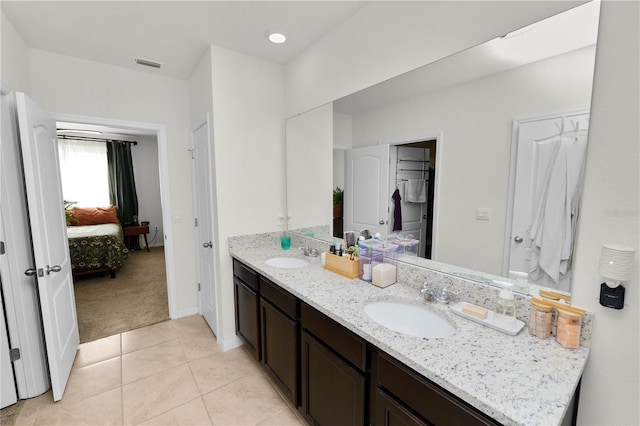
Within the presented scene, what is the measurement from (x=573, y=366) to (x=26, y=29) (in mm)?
3646

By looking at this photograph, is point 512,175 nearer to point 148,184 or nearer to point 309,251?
point 309,251

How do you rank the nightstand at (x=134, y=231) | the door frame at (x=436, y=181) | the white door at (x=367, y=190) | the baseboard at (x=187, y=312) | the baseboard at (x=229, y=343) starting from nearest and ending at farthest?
1. the door frame at (x=436, y=181)
2. the white door at (x=367, y=190)
3. the baseboard at (x=229, y=343)
4. the baseboard at (x=187, y=312)
5. the nightstand at (x=134, y=231)

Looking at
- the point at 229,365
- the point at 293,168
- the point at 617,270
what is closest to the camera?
the point at 617,270

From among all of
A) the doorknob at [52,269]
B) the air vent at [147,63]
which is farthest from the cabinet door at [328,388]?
the air vent at [147,63]

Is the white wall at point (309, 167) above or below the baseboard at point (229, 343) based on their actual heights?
above

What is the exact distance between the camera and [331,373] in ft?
4.54

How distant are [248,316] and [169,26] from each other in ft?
7.40

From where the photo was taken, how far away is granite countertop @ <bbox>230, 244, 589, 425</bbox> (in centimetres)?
77

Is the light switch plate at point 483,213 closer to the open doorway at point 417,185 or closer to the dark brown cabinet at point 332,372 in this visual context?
the open doorway at point 417,185

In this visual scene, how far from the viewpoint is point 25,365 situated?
6.17 ft

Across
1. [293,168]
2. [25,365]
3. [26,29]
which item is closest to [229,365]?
[25,365]

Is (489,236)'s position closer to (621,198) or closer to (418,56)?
(621,198)

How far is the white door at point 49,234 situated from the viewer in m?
1.72

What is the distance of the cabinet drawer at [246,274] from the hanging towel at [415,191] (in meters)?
1.23
